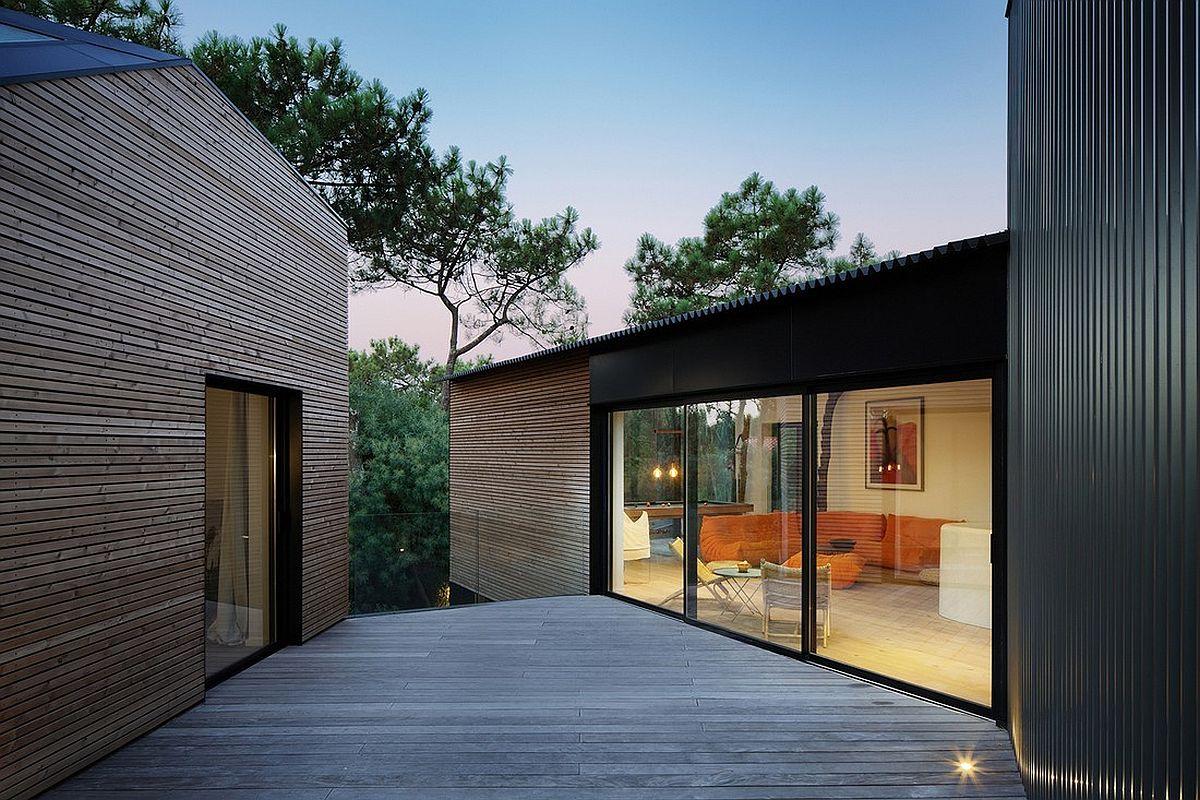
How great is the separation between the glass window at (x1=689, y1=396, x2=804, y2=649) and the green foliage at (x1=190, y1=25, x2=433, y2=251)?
29.6 ft

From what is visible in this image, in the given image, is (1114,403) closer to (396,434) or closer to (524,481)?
(524,481)

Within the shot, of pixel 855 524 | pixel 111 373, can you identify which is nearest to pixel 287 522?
pixel 111 373

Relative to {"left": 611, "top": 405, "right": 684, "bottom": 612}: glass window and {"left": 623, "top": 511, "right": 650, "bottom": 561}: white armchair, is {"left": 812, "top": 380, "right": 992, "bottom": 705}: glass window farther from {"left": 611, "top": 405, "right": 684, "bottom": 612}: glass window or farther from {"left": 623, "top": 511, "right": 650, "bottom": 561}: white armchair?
{"left": 623, "top": 511, "right": 650, "bottom": 561}: white armchair

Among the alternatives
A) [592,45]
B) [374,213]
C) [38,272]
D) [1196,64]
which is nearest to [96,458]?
[38,272]

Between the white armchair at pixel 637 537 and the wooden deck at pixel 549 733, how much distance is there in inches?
73.7

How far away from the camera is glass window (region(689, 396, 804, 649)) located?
6.44 metres

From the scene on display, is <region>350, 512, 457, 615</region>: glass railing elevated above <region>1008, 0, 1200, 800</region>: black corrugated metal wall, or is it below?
below

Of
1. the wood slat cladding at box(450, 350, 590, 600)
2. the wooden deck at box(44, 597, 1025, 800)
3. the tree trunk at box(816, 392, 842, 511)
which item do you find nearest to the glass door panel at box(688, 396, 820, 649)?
the tree trunk at box(816, 392, 842, 511)

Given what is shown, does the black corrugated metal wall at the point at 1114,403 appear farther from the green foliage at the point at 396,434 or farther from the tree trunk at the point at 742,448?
the green foliage at the point at 396,434

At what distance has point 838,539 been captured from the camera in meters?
5.98

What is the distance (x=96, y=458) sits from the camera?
13.7ft

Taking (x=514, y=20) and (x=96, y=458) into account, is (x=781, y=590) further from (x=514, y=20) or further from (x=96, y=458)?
(x=514, y=20)

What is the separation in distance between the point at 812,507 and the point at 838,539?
12.9 inches

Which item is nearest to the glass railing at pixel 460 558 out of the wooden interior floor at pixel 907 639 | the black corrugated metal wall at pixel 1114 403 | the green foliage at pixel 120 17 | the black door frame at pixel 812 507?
the black door frame at pixel 812 507
